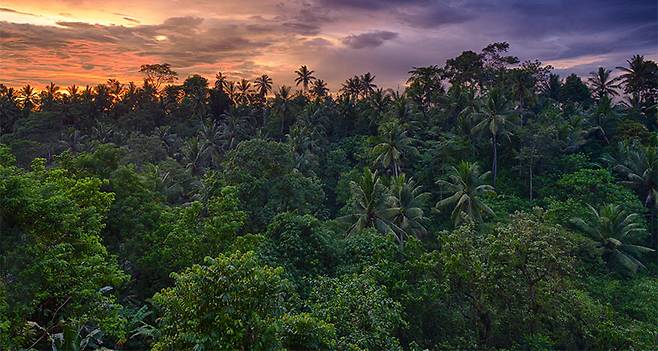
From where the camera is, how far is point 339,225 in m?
26.5

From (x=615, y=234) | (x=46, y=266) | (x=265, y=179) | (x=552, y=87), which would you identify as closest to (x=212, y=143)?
(x=265, y=179)

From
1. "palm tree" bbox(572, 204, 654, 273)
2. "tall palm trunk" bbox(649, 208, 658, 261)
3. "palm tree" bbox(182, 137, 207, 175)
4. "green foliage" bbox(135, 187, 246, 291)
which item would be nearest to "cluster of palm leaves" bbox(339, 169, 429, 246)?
"green foliage" bbox(135, 187, 246, 291)

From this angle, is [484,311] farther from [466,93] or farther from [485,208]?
[466,93]

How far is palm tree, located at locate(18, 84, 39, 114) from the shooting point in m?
58.3

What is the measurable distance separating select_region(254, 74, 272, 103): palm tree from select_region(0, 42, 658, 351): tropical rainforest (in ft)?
14.5

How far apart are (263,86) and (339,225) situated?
41573mm

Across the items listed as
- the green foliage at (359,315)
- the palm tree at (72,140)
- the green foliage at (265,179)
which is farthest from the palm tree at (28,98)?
the green foliage at (359,315)

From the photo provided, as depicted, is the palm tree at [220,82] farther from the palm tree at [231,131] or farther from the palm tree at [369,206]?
the palm tree at [369,206]

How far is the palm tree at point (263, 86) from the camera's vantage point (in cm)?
6334

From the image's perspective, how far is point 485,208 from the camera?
29.0m

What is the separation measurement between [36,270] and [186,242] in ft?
21.2

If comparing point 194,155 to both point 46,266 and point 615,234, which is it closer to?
point 46,266

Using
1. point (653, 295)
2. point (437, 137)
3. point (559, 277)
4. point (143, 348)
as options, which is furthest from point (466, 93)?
point (143, 348)

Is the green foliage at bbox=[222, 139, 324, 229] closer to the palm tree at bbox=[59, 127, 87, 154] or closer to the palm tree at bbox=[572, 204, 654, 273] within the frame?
the palm tree at bbox=[572, 204, 654, 273]
